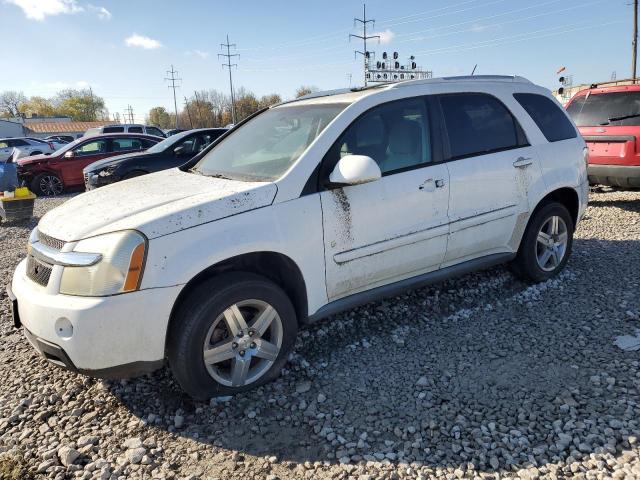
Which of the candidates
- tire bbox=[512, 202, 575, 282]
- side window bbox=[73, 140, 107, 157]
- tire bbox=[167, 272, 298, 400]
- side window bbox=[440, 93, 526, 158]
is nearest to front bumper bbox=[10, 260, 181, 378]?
tire bbox=[167, 272, 298, 400]

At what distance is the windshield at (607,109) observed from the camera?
701cm

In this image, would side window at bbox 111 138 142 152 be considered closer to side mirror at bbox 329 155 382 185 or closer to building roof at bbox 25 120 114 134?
side mirror at bbox 329 155 382 185

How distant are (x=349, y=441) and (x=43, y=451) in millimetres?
1649

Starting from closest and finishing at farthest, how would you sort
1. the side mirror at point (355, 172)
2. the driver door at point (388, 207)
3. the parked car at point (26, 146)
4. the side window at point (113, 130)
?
1. the side mirror at point (355, 172)
2. the driver door at point (388, 207)
3. the side window at point (113, 130)
4. the parked car at point (26, 146)

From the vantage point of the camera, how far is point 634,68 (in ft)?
95.2

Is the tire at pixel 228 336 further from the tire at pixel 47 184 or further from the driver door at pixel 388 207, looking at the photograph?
the tire at pixel 47 184

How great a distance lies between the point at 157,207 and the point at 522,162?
119 inches

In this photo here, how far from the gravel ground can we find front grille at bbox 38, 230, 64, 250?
99 centimetres

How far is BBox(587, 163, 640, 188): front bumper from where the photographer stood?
6.77m

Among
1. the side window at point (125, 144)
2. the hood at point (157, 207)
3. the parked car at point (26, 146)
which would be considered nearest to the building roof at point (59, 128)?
the parked car at point (26, 146)

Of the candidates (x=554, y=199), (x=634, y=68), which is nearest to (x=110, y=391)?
(x=554, y=199)

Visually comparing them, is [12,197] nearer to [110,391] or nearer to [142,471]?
[110,391]

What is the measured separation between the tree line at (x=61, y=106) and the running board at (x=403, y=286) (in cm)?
12116

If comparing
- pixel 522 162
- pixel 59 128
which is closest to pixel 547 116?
pixel 522 162
